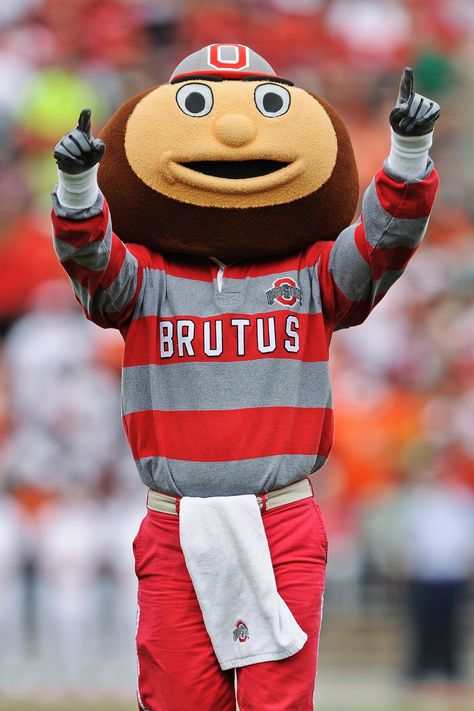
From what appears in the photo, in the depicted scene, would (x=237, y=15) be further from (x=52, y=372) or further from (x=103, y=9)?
(x=52, y=372)

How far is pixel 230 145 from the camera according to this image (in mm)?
3295

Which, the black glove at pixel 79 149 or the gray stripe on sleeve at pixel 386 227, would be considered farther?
the gray stripe on sleeve at pixel 386 227

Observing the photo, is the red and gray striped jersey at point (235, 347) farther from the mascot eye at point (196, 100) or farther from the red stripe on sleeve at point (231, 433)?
the mascot eye at point (196, 100)

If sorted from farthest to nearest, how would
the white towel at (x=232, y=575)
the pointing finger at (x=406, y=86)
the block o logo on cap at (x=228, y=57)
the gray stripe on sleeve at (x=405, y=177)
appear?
the block o logo on cap at (x=228, y=57) → the white towel at (x=232, y=575) → the gray stripe on sleeve at (x=405, y=177) → the pointing finger at (x=406, y=86)

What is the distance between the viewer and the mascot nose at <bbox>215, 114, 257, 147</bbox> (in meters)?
3.28

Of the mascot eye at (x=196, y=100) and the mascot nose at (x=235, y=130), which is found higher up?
the mascot eye at (x=196, y=100)

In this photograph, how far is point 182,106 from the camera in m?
3.35

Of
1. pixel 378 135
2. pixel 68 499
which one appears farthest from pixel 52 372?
pixel 378 135

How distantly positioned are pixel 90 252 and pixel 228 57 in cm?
66

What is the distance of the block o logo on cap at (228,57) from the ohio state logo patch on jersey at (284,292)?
530 millimetres

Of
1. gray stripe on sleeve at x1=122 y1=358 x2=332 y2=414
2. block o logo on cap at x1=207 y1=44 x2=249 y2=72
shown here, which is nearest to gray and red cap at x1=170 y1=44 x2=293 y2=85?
block o logo on cap at x1=207 y1=44 x2=249 y2=72

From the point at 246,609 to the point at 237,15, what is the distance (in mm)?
7330

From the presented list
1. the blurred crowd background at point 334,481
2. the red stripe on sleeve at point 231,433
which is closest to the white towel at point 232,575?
the red stripe on sleeve at point 231,433

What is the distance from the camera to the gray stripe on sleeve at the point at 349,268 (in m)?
3.26
